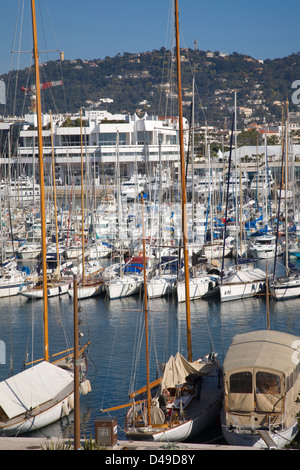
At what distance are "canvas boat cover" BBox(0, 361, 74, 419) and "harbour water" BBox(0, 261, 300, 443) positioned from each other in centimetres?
80

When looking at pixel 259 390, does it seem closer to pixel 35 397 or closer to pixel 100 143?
pixel 35 397

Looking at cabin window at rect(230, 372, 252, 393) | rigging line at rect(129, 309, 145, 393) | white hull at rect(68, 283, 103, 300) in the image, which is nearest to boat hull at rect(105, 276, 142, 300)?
white hull at rect(68, 283, 103, 300)

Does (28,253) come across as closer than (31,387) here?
No

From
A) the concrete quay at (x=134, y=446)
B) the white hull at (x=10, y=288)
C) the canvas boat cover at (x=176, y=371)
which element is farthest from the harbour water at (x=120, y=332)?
the concrete quay at (x=134, y=446)

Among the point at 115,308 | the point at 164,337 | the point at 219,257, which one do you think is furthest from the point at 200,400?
the point at 219,257

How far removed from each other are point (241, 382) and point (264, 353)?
0.90 meters

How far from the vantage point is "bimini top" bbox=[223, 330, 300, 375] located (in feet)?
47.1

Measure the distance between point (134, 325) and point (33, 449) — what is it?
15.3 metres

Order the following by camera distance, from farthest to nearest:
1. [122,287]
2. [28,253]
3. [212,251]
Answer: [28,253] < [212,251] < [122,287]

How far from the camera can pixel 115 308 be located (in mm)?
30906

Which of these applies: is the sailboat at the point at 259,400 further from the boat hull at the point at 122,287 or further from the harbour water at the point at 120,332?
the boat hull at the point at 122,287

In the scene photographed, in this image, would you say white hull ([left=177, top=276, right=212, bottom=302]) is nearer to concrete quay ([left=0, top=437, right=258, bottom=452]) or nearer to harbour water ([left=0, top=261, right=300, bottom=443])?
harbour water ([left=0, top=261, right=300, bottom=443])

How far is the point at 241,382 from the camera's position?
47.2 ft

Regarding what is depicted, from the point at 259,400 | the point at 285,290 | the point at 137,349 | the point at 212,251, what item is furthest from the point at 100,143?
the point at 259,400
